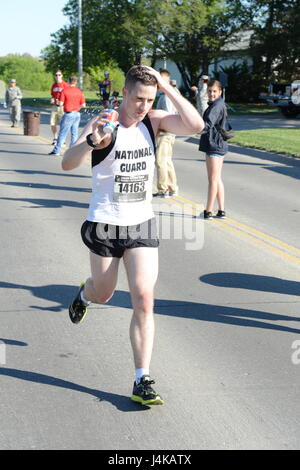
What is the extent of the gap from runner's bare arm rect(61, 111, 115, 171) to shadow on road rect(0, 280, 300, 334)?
2.30m

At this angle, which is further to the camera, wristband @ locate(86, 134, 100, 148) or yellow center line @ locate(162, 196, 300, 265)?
yellow center line @ locate(162, 196, 300, 265)

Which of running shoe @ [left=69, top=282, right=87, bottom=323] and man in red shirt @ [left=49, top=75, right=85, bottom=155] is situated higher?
man in red shirt @ [left=49, top=75, right=85, bottom=155]

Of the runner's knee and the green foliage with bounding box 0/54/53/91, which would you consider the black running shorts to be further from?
the green foliage with bounding box 0/54/53/91

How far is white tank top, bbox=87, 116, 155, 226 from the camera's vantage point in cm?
483

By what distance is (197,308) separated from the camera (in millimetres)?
6840

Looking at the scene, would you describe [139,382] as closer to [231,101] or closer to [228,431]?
[228,431]

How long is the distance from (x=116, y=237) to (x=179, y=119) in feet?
2.75

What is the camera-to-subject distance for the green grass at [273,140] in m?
20.9

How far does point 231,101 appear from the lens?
52938mm

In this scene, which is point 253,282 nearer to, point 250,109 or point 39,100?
point 250,109

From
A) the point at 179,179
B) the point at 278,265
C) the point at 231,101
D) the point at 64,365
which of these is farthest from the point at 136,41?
the point at 64,365

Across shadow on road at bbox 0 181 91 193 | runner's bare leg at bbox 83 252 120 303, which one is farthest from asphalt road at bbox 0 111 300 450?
shadow on road at bbox 0 181 91 193

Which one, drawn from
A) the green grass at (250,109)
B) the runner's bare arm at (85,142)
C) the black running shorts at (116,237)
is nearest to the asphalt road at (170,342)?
the black running shorts at (116,237)

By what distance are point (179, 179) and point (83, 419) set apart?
11.2m
